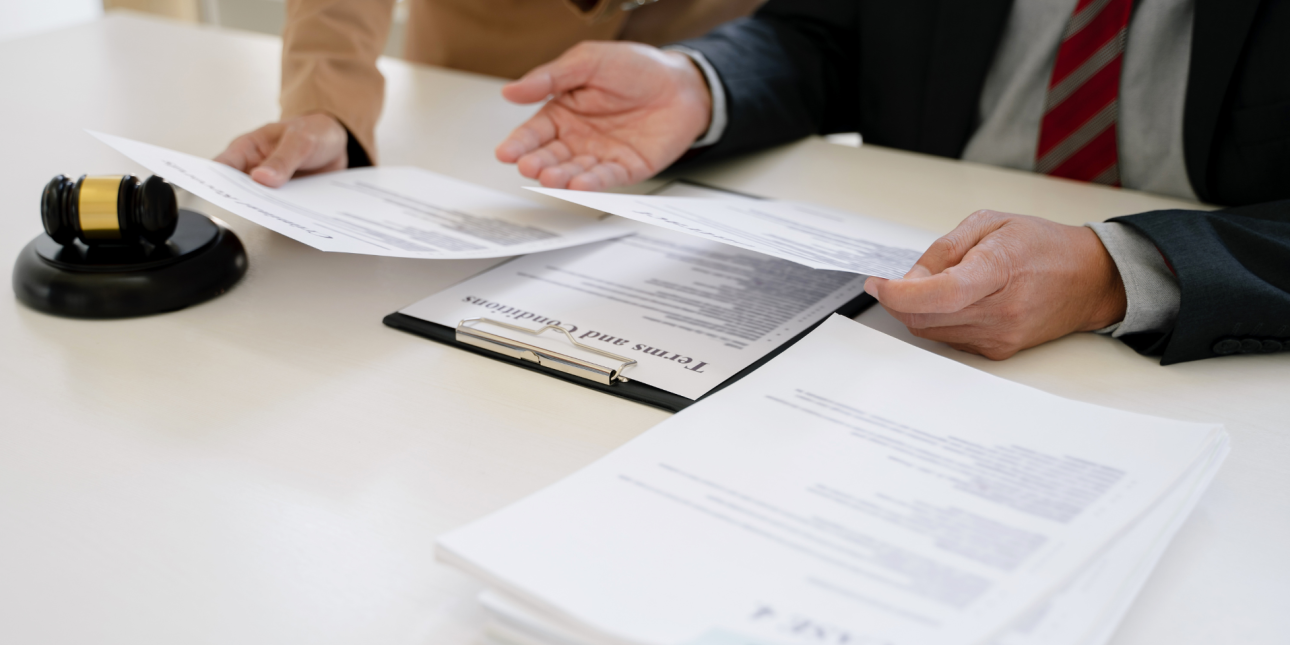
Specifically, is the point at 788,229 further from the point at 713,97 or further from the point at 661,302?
the point at 713,97

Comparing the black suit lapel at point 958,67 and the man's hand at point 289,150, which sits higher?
the black suit lapel at point 958,67

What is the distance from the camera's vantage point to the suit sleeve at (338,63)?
3.34ft

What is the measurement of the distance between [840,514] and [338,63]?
85 cm

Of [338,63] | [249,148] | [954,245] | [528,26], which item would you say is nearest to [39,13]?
[528,26]

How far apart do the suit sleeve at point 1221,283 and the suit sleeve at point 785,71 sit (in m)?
0.48

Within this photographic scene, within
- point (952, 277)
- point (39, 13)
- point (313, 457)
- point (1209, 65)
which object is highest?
point (1209, 65)

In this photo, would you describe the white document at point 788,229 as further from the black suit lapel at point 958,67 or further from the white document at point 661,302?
the black suit lapel at point 958,67

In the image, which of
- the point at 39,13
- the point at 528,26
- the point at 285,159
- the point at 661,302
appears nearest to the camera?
the point at 661,302

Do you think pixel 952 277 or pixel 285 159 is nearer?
pixel 952 277

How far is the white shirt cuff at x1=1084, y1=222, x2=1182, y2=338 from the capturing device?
2.40 ft

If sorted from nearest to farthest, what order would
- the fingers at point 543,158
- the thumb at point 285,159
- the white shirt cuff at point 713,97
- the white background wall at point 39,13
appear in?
the thumb at point 285,159, the fingers at point 543,158, the white shirt cuff at point 713,97, the white background wall at point 39,13

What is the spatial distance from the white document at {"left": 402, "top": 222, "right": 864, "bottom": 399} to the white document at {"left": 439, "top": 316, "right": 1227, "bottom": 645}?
8 cm

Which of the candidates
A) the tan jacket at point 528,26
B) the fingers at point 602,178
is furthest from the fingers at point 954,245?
the tan jacket at point 528,26

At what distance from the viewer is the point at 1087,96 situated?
1.14 meters
